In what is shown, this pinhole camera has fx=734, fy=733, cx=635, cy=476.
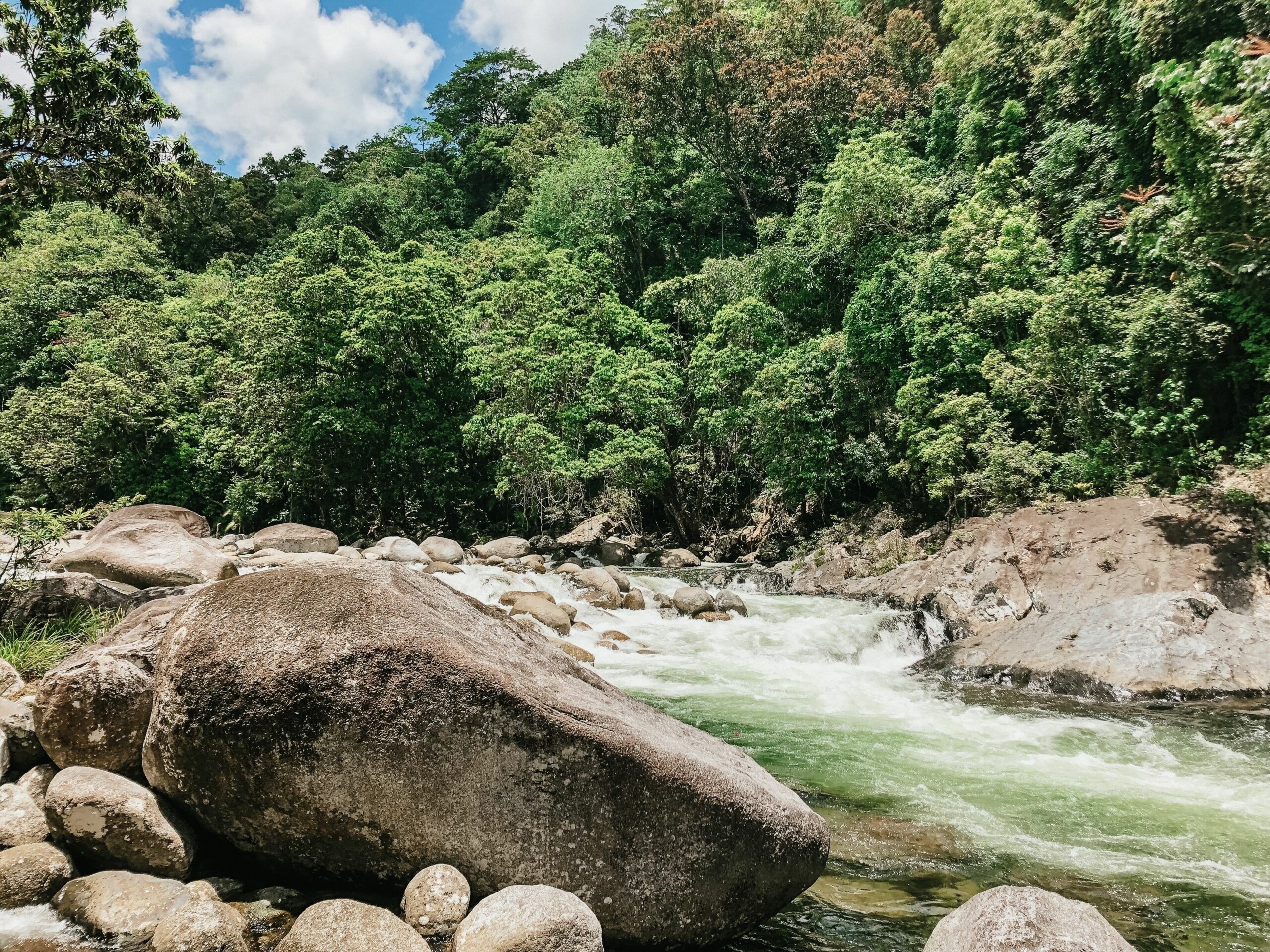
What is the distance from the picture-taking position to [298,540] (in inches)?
884

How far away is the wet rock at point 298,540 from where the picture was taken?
73.3 ft

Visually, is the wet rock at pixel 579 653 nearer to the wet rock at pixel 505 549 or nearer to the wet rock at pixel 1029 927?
the wet rock at pixel 1029 927

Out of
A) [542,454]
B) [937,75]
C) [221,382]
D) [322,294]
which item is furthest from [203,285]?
[937,75]

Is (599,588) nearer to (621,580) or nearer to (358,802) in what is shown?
(621,580)

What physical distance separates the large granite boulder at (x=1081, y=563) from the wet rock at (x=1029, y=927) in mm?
10387

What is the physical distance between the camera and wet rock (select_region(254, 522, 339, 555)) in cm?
2233

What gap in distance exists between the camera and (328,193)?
189ft

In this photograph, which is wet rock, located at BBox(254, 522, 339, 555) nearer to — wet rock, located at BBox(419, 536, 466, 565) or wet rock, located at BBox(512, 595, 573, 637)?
wet rock, located at BBox(419, 536, 466, 565)

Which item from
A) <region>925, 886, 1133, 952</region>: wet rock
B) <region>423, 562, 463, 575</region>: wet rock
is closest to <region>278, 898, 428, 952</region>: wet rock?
<region>925, 886, 1133, 952</region>: wet rock

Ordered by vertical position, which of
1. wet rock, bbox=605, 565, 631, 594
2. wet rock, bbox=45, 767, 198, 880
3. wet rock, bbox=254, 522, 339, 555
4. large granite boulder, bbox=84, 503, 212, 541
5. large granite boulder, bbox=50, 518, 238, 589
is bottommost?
wet rock, bbox=45, 767, 198, 880

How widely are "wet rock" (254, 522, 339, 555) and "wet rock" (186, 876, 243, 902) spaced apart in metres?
19.1

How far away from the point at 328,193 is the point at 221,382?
106ft

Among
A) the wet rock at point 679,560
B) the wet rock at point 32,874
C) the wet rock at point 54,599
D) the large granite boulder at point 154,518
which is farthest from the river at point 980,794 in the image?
the wet rock at point 679,560

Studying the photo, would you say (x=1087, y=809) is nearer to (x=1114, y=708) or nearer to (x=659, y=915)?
(x=1114, y=708)
